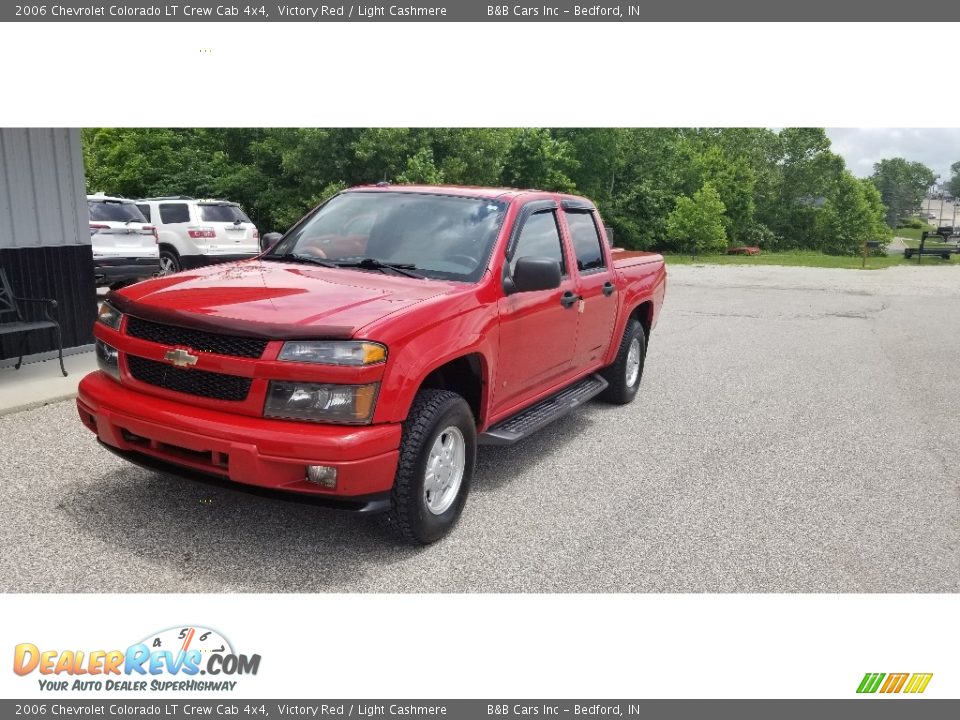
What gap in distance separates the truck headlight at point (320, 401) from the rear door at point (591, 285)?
8.45 ft

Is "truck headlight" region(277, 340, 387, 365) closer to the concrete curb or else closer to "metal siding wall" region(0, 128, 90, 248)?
the concrete curb

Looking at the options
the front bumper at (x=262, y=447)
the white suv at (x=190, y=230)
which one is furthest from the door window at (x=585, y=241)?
the white suv at (x=190, y=230)

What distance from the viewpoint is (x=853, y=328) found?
13.2 metres

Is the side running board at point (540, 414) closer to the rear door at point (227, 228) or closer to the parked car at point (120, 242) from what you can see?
the parked car at point (120, 242)

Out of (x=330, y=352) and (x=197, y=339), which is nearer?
(x=330, y=352)

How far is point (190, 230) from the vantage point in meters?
16.5

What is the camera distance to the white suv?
54.2 ft

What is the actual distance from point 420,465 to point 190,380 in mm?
1189

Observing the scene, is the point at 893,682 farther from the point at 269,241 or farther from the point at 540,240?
the point at 269,241

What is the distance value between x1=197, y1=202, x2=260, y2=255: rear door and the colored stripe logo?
15.7 metres

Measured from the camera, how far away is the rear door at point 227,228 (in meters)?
16.8

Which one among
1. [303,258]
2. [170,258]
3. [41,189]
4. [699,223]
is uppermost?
[41,189]

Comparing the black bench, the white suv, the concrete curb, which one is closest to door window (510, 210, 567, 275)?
the concrete curb

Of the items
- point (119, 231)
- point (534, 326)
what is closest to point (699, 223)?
point (119, 231)
